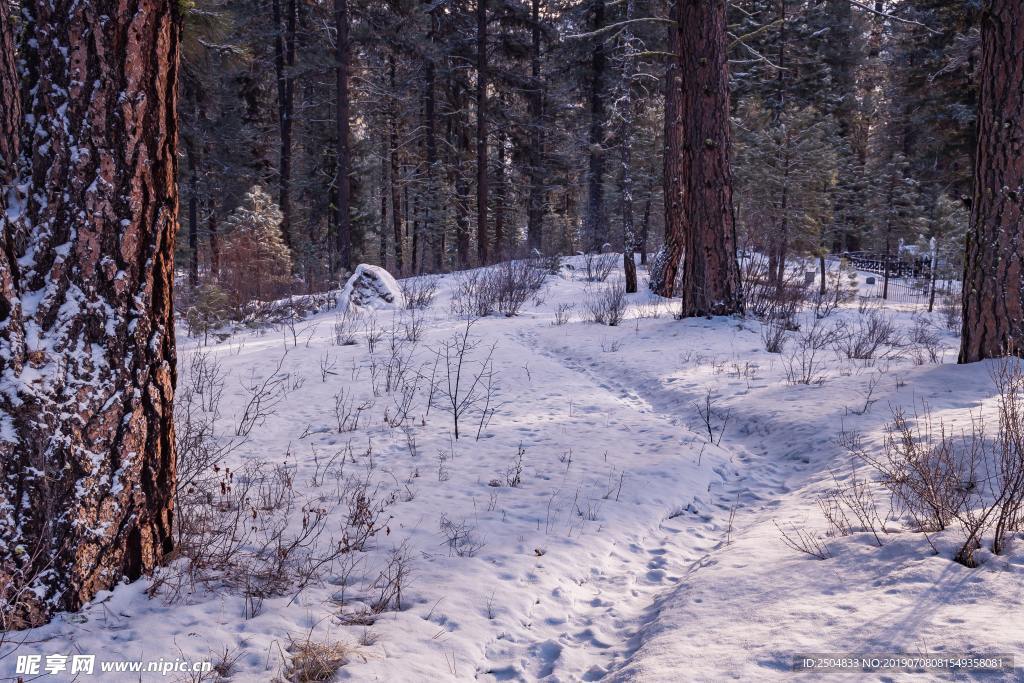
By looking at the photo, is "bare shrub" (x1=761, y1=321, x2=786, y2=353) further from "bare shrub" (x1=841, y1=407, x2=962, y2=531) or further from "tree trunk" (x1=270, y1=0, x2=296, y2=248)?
"tree trunk" (x1=270, y1=0, x2=296, y2=248)

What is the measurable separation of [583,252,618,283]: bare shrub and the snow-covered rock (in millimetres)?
6764

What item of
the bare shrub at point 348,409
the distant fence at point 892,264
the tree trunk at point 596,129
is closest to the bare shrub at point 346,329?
the bare shrub at point 348,409

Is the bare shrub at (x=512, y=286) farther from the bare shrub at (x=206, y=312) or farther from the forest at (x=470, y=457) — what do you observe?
the bare shrub at (x=206, y=312)

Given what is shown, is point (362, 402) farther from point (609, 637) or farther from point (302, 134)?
point (302, 134)

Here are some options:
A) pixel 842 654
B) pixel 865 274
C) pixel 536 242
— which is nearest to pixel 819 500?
pixel 842 654

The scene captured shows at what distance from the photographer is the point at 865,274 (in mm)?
30906

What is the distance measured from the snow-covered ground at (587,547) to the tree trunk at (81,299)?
0.96ft

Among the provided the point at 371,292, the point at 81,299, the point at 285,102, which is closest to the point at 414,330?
the point at 371,292

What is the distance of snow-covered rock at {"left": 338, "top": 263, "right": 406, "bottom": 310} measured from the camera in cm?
1216

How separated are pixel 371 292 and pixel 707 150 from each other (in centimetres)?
710

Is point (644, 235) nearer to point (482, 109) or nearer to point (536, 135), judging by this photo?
point (536, 135)

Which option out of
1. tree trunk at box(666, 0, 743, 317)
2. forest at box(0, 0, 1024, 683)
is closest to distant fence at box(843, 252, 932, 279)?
tree trunk at box(666, 0, 743, 317)

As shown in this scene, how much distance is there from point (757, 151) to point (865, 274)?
12915 mm

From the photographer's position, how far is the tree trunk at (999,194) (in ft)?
18.2
